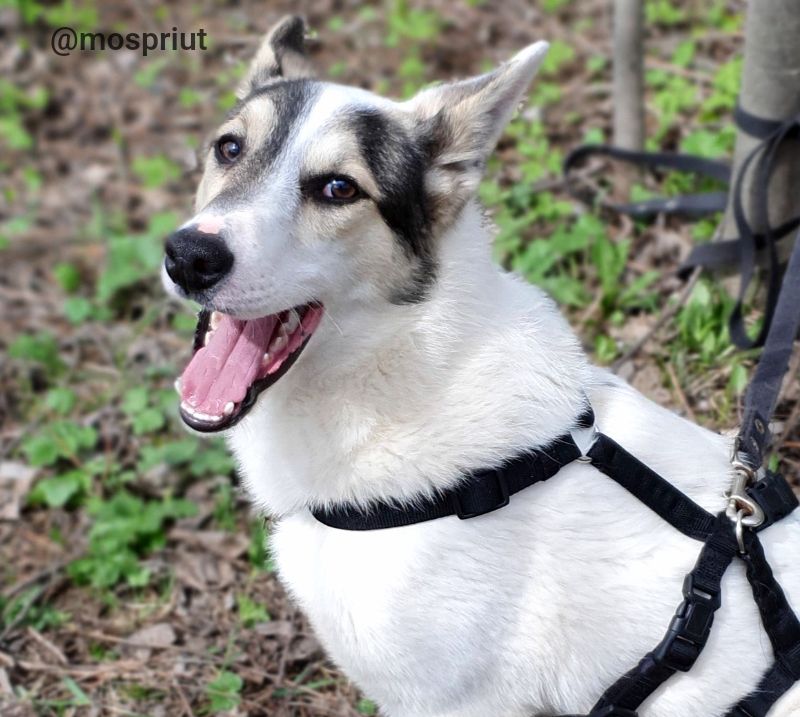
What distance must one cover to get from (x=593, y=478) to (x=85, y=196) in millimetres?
5443

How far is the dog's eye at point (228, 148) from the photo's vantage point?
3002 millimetres

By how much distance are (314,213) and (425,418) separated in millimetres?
709

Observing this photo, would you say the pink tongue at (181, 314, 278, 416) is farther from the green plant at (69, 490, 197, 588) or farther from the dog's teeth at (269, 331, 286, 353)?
the green plant at (69, 490, 197, 588)

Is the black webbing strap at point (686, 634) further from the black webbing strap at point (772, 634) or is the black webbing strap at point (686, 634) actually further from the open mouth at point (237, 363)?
the open mouth at point (237, 363)

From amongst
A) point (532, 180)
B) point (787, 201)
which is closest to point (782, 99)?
point (787, 201)

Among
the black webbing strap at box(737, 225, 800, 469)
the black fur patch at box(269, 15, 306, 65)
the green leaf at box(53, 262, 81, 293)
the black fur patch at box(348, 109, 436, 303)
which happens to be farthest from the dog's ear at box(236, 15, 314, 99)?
the green leaf at box(53, 262, 81, 293)

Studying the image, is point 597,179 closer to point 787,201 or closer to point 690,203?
point 690,203

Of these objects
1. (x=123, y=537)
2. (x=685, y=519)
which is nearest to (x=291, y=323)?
(x=685, y=519)

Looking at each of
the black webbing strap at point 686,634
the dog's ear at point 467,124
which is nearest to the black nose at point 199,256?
the dog's ear at point 467,124

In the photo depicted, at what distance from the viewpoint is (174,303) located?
17.9 ft

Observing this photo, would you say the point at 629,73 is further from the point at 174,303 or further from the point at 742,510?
the point at 742,510

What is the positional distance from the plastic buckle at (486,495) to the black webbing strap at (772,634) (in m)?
0.69

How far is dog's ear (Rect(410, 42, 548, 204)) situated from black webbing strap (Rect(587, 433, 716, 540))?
3.08 feet

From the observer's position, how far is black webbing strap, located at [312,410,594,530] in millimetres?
2580
